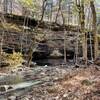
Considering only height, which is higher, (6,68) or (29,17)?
(29,17)

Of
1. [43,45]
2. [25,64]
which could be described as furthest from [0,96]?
[43,45]

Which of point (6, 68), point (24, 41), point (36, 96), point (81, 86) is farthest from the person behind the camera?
point (24, 41)

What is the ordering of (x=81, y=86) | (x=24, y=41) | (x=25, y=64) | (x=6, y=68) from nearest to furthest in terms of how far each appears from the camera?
(x=81, y=86) → (x=6, y=68) → (x=25, y=64) → (x=24, y=41)

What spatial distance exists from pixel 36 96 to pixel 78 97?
3.89 ft

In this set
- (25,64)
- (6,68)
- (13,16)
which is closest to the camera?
(6,68)

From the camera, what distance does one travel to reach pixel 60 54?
23.6 m

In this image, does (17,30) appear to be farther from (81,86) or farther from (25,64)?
(81,86)

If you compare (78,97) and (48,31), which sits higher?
(48,31)

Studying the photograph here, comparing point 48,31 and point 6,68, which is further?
point 48,31

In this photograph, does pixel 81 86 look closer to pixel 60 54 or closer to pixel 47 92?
pixel 47 92

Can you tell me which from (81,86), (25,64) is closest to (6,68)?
(25,64)

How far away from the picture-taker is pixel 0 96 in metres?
6.77

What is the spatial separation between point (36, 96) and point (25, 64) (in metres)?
11.0

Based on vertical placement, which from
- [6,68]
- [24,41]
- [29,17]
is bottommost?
[6,68]
